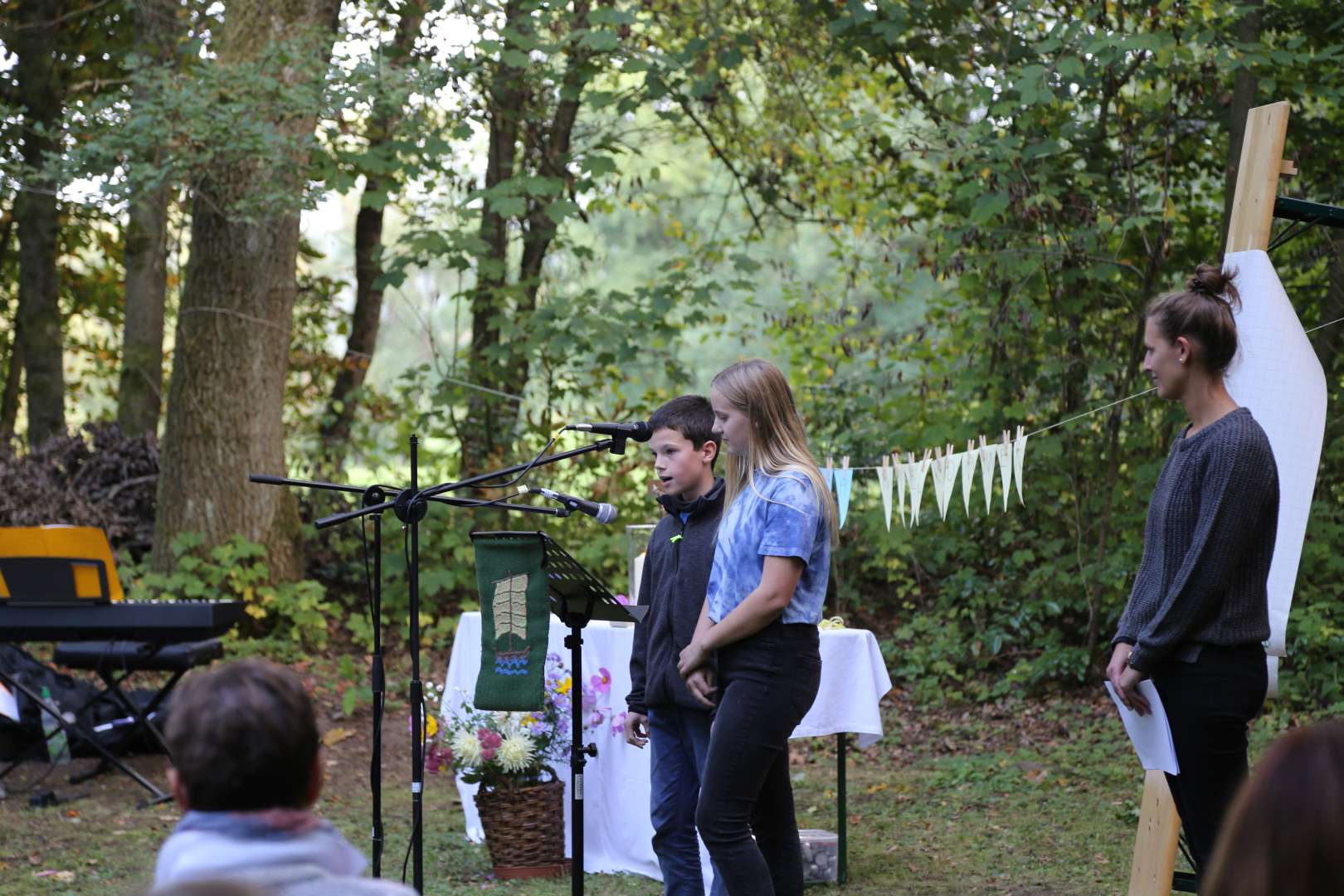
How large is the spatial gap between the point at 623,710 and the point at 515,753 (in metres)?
0.44

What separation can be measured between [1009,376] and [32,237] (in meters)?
7.29

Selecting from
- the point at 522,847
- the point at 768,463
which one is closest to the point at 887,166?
the point at 522,847

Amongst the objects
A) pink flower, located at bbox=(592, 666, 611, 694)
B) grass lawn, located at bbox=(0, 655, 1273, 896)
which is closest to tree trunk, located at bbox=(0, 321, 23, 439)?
grass lawn, located at bbox=(0, 655, 1273, 896)

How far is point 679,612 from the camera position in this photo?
3625 mm

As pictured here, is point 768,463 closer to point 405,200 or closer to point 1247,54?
point 1247,54

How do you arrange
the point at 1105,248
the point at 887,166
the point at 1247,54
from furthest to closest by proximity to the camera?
the point at 887,166 → the point at 1105,248 → the point at 1247,54

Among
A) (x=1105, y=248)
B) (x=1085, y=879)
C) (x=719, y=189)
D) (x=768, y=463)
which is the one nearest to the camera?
(x=768, y=463)

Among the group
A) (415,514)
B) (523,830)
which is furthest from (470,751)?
(415,514)

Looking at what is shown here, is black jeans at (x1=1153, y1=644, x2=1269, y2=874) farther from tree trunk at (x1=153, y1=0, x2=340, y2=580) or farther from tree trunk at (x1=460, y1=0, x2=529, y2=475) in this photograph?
tree trunk at (x1=153, y1=0, x2=340, y2=580)

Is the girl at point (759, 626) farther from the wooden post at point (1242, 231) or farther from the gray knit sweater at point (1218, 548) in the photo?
the wooden post at point (1242, 231)

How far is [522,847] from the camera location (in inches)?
198

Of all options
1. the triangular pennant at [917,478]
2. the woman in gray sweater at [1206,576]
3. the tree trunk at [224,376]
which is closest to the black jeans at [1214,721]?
the woman in gray sweater at [1206,576]

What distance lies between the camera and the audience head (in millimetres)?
1261

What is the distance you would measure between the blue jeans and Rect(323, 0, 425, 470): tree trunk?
5.22 m
